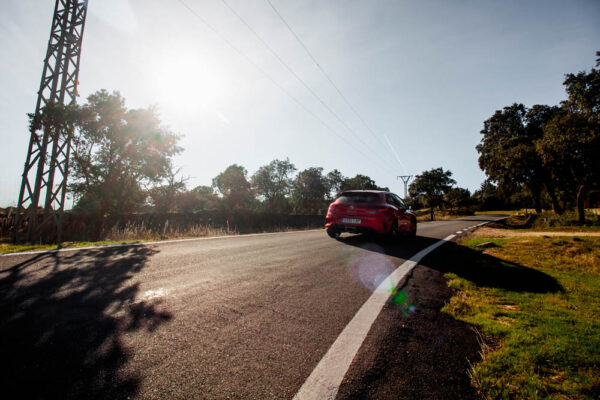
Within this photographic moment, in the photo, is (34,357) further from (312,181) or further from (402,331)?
(312,181)

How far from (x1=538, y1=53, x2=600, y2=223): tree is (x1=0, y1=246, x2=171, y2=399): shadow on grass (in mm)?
20643

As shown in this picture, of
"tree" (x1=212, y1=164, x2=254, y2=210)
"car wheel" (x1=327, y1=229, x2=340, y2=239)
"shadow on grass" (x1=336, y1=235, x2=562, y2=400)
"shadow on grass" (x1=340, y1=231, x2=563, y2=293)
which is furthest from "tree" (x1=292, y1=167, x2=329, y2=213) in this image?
"shadow on grass" (x1=336, y1=235, x2=562, y2=400)

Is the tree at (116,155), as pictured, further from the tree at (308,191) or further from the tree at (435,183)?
the tree at (435,183)

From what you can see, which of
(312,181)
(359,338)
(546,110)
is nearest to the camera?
(359,338)

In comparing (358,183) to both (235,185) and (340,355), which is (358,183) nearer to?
(235,185)

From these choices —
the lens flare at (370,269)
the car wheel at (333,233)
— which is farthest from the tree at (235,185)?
the lens flare at (370,269)

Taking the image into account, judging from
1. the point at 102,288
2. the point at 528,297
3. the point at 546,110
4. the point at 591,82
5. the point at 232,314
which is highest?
the point at 546,110

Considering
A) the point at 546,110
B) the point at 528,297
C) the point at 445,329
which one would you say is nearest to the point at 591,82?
the point at 528,297

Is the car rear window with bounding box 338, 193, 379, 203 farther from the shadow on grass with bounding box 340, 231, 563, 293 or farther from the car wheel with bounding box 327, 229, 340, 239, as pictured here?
the shadow on grass with bounding box 340, 231, 563, 293

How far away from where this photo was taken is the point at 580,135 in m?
13.6

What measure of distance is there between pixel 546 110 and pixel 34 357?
47443 millimetres

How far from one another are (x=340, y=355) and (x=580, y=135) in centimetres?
2014

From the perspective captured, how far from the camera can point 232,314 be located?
85.2 inches

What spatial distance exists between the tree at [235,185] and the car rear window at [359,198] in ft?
164
